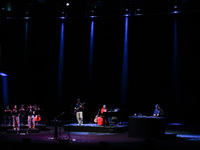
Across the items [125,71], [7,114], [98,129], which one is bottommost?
[98,129]

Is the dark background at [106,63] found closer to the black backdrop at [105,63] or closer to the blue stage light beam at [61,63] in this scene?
the black backdrop at [105,63]

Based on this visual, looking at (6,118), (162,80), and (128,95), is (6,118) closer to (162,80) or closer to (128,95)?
(128,95)

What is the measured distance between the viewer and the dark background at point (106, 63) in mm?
17312

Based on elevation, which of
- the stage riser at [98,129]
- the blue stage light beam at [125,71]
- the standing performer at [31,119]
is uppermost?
the blue stage light beam at [125,71]

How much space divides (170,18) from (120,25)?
301 centimetres

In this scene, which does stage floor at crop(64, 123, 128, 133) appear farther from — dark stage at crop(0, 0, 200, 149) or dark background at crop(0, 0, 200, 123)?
dark background at crop(0, 0, 200, 123)

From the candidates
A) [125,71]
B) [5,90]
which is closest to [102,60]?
[125,71]

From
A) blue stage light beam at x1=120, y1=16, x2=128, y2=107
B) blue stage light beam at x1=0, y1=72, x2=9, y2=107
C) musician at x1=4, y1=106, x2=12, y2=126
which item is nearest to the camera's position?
musician at x1=4, y1=106, x2=12, y2=126

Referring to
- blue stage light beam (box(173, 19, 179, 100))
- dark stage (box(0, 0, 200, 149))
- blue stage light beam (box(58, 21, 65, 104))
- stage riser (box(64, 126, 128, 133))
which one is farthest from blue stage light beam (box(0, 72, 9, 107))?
blue stage light beam (box(173, 19, 179, 100))

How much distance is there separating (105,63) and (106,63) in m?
0.07

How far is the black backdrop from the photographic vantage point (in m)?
17.3

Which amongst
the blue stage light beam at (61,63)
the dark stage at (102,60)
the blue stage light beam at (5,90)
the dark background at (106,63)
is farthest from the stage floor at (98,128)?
the blue stage light beam at (5,90)

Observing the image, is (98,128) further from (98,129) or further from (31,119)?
(31,119)

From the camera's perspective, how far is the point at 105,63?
18.4m
